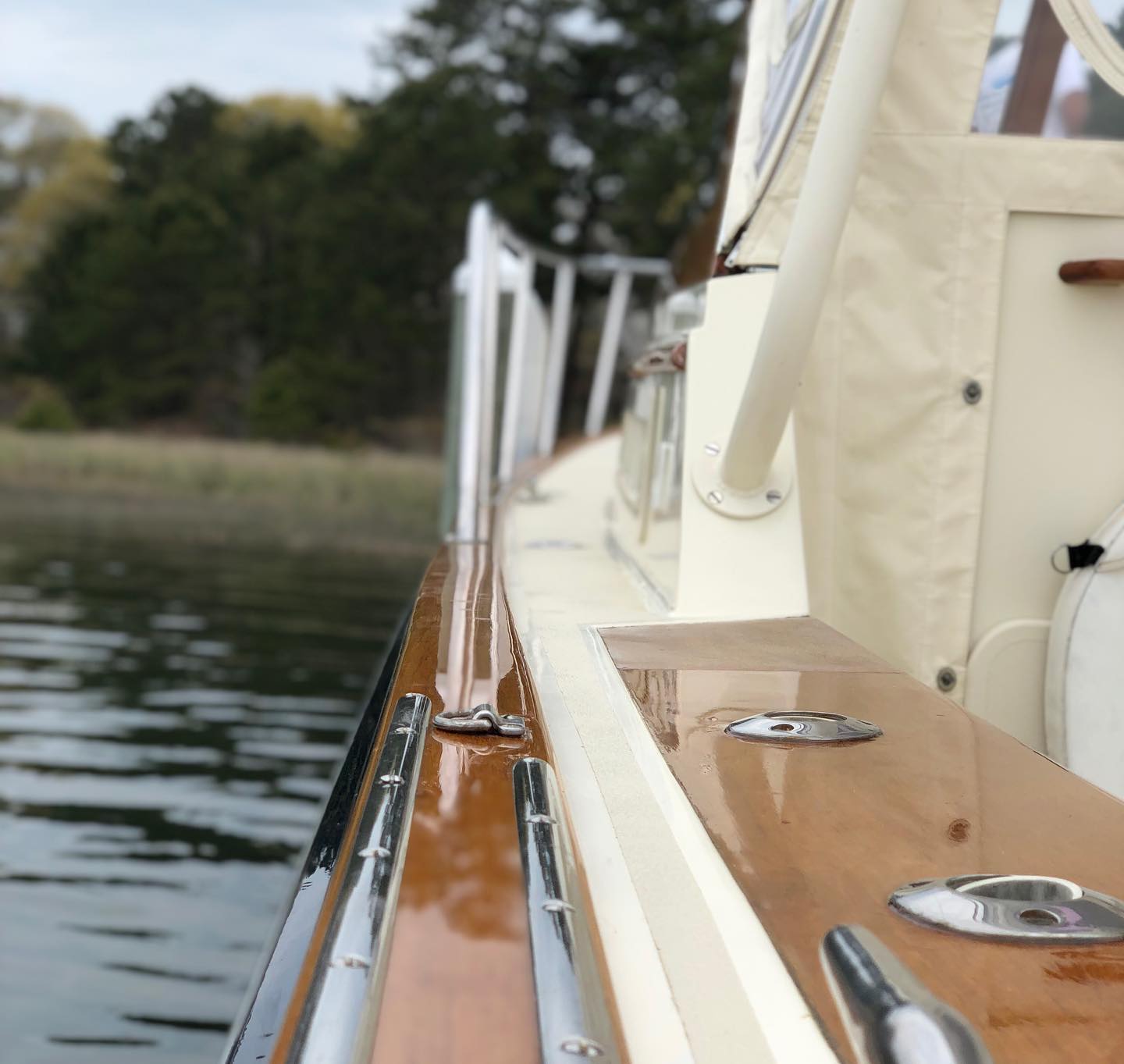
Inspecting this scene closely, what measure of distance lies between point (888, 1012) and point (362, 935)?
0.28 metres

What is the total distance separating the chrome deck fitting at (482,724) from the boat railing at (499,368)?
1.55 meters

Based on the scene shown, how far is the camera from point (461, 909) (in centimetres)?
75

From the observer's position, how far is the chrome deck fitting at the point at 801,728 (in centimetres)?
111

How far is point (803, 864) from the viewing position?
867 millimetres

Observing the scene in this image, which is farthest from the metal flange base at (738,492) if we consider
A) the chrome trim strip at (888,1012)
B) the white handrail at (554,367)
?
the white handrail at (554,367)

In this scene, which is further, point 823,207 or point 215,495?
point 215,495

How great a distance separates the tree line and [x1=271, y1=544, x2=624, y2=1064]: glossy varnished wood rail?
65.3 ft

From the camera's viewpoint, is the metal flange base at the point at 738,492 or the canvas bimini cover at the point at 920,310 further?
the canvas bimini cover at the point at 920,310

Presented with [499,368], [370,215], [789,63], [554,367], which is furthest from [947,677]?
[370,215]

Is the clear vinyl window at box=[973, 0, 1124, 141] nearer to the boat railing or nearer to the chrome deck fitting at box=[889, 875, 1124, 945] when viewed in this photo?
the boat railing

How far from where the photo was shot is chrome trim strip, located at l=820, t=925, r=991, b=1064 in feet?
2.08

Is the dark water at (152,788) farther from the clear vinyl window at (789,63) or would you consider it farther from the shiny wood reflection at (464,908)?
the clear vinyl window at (789,63)

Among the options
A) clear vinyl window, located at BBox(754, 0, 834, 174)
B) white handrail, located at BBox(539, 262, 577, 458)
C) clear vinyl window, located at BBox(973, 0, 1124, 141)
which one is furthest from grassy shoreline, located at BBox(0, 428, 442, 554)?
clear vinyl window, located at BBox(754, 0, 834, 174)

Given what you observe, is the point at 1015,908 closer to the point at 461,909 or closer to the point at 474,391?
the point at 461,909
